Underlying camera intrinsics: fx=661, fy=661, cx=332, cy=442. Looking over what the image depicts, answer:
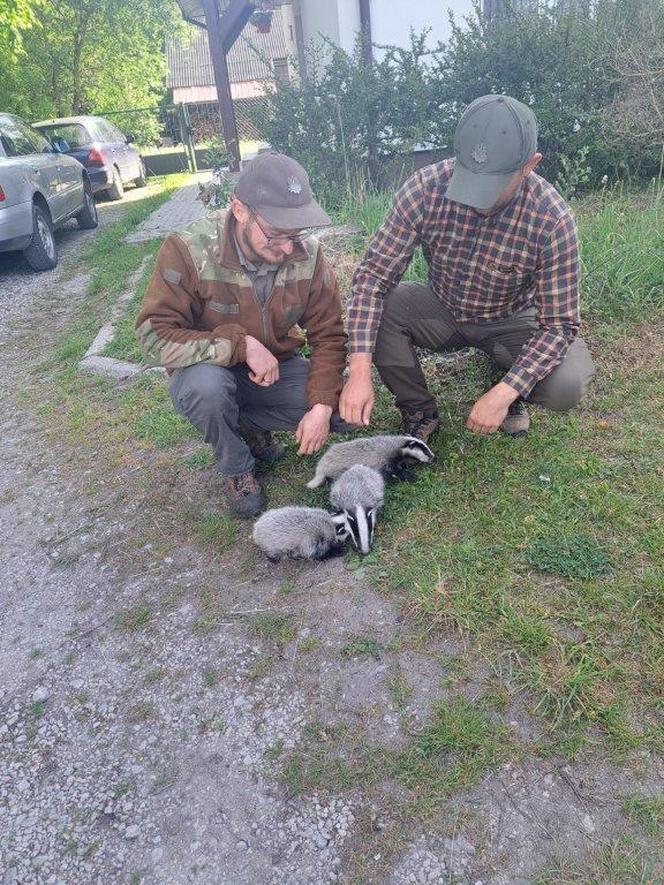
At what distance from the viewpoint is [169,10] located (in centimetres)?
2703

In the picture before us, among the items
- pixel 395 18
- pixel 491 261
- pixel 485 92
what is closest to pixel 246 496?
pixel 491 261

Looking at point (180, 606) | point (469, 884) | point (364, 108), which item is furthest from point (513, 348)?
point (364, 108)

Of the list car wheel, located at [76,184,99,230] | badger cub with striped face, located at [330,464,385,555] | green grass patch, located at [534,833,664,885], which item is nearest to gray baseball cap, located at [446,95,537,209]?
badger cub with striped face, located at [330,464,385,555]

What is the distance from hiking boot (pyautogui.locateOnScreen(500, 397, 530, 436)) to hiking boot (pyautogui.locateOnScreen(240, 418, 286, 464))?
133 centimetres

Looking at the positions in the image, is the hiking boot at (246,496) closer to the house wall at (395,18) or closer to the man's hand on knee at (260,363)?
the man's hand on knee at (260,363)

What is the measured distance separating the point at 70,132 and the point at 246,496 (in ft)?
47.8

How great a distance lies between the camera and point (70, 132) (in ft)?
48.9

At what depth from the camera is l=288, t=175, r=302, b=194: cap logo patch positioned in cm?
281

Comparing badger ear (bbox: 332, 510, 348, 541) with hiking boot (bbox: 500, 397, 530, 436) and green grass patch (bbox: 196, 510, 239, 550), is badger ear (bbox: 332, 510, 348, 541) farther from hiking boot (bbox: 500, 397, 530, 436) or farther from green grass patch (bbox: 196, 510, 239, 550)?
hiking boot (bbox: 500, 397, 530, 436)

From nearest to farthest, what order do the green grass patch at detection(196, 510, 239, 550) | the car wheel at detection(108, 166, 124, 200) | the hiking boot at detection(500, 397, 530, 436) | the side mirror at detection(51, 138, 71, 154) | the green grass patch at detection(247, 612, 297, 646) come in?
the green grass patch at detection(247, 612, 297, 646)
the green grass patch at detection(196, 510, 239, 550)
the hiking boot at detection(500, 397, 530, 436)
the side mirror at detection(51, 138, 71, 154)
the car wheel at detection(108, 166, 124, 200)

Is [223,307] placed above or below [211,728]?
above

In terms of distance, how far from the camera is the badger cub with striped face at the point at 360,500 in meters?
3.05

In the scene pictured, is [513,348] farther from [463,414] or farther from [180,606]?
[180,606]

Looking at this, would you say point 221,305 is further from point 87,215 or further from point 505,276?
point 87,215
